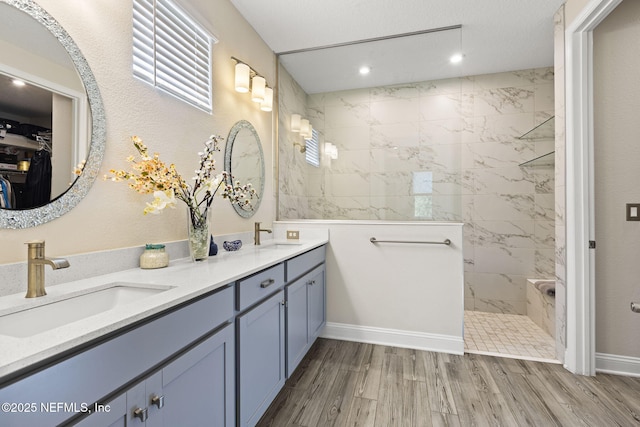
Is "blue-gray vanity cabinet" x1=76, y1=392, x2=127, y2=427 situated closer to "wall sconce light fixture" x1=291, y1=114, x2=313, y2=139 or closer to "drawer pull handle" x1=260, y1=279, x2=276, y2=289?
"drawer pull handle" x1=260, y1=279, x2=276, y2=289

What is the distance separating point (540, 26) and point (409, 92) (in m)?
1.15

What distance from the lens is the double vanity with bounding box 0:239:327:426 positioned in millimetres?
617

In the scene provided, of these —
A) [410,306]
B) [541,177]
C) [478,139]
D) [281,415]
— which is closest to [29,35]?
[281,415]

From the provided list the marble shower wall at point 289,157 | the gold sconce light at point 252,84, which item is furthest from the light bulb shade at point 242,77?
the marble shower wall at point 289,157

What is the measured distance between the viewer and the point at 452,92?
2.70 meters

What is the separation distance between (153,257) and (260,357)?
0.70m

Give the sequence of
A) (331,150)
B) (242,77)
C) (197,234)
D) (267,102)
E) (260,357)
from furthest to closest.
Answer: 1. (331,150)
2. (267,102)
3. (242,77)
4. (197,234)
5. (260,357)

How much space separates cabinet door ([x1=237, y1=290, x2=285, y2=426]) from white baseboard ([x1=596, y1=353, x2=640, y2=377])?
220 cm

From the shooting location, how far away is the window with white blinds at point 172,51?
4.88 ft

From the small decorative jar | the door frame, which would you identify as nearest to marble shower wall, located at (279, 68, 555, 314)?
the door frame

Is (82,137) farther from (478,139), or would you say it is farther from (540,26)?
(478,139)

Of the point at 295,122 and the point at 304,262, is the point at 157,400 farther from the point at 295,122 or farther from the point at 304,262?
the point at 295,122

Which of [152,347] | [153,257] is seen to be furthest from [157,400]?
[153,257]

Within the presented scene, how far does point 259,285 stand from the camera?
145 centimetres
